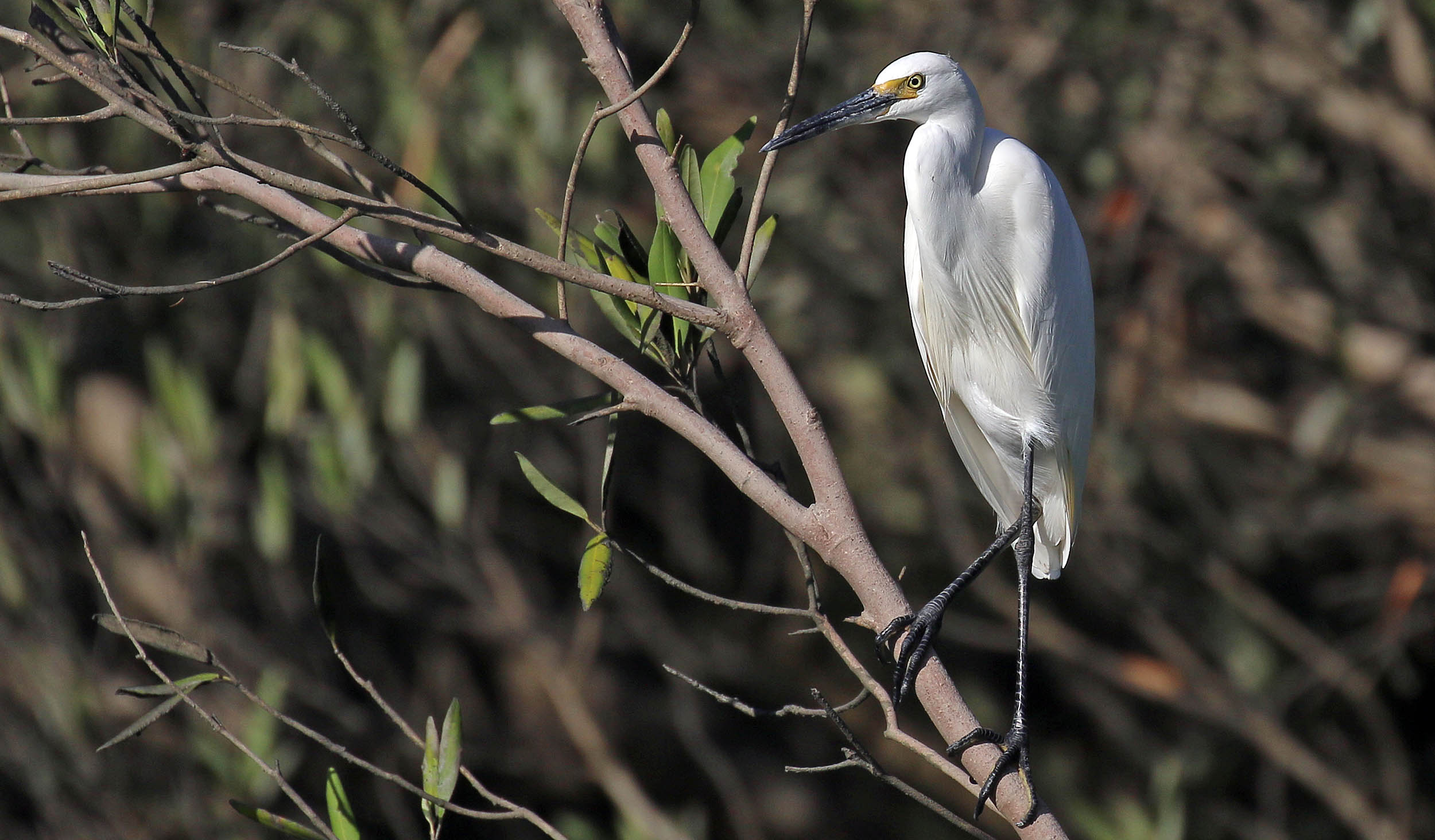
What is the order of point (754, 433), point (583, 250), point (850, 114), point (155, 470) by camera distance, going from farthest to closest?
point (754, 433) < point (155, 470) < point (850, 114) < point (583, 250)

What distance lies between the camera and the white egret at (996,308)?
1.45 metres

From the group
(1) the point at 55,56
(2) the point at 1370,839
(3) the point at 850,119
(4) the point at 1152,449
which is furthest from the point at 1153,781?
(1) the point at 55,56

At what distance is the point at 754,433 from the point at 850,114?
1870 millimetres

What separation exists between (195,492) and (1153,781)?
2.12m

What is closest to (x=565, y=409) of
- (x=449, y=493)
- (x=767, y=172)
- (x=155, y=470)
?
(x=767, y=172)

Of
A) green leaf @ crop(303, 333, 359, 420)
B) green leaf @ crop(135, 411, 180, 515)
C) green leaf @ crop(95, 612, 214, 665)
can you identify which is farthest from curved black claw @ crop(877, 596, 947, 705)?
green leaf @ crop(135, 411, 180, 515)

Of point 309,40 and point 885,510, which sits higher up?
point 309,40

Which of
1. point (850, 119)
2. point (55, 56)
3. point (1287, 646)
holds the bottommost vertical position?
point (1287, 646)

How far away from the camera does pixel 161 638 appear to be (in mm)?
1085

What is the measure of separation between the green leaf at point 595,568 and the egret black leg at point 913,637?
25 centimetres

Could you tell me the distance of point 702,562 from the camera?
10.3ft

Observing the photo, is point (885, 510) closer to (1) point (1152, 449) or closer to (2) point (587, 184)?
(1) point (1152, 449)

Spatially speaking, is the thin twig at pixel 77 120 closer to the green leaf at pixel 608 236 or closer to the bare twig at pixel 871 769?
the green leaf at pixel 608 236

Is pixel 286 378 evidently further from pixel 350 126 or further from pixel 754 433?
pixel 350 126
